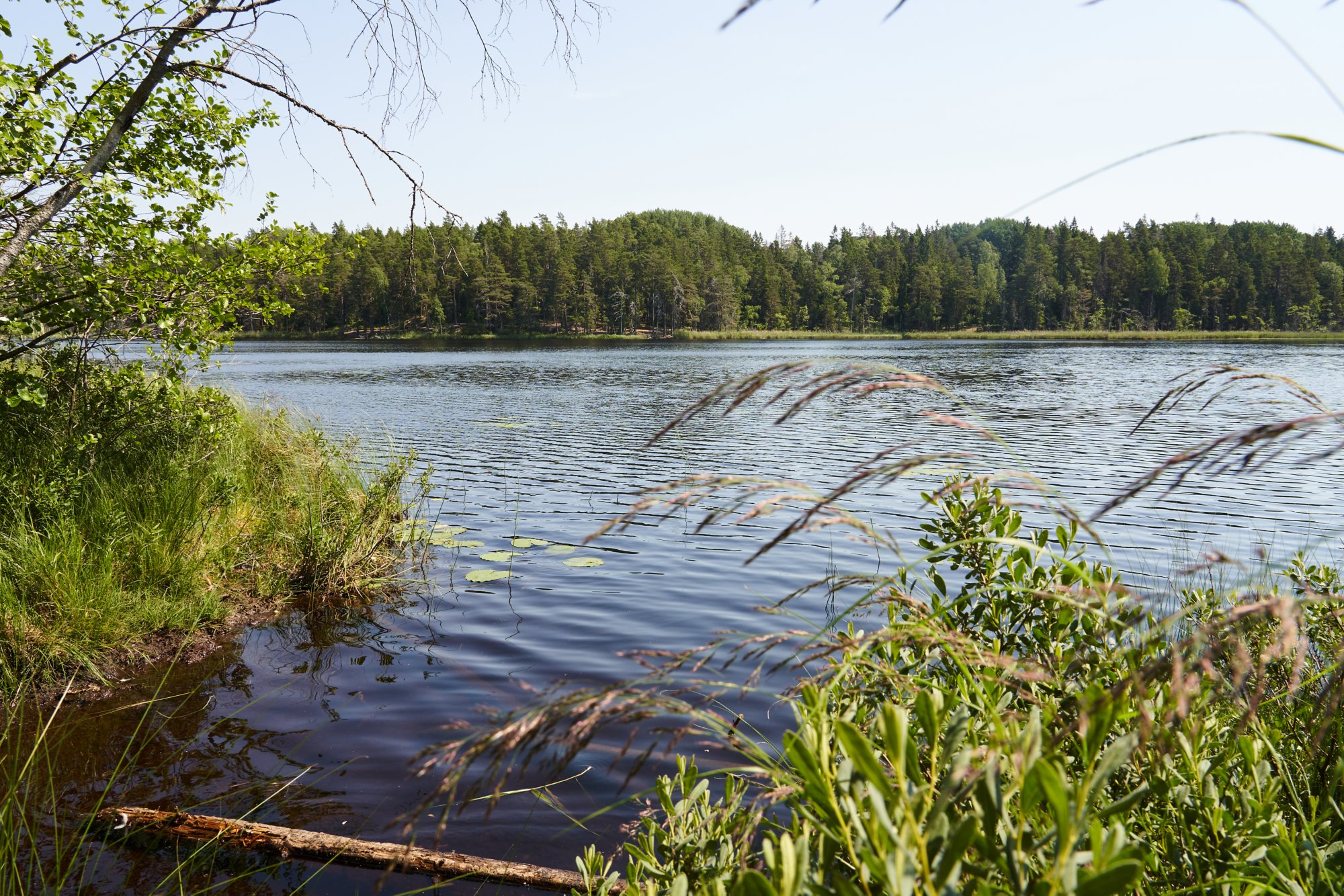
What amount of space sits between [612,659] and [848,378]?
5.64 metres

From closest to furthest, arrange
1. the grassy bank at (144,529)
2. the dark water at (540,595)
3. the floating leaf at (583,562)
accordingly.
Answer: the dark water at (540,595)
the grassy bank at (144,529)
the floating leaf at (583,562)

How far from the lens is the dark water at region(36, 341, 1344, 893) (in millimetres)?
4535

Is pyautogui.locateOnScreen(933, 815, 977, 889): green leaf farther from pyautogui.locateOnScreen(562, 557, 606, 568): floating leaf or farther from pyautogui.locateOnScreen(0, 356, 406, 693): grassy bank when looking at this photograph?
pyautogui.locateOnScreen(562, 557, 606, 568): floating leaf

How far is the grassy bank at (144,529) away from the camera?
5.66 metres

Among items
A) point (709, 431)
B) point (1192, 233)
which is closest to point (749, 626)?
point (709, 431)

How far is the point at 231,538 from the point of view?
7.74m

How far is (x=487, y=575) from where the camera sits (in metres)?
9.32

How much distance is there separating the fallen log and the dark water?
107 mm

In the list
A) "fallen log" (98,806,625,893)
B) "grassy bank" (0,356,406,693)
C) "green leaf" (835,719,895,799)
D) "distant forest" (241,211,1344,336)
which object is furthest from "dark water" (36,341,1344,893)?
"distant forest" (241,211,1344,336)

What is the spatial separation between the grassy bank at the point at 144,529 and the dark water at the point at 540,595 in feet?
1.61

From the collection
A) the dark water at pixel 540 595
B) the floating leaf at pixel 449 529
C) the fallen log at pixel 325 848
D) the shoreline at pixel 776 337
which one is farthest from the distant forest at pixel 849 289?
the fallen log at pixel 325 848

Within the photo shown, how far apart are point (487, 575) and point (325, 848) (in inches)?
220

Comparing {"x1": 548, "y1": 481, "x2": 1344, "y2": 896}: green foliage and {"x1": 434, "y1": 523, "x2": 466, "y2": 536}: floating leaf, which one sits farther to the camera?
{"x1": 434, "y1": 523, "x2": 466, "y2": 536}: floating leaf

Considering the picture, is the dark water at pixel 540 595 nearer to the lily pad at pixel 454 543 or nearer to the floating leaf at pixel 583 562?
the floating leaf at pixel 583 562
